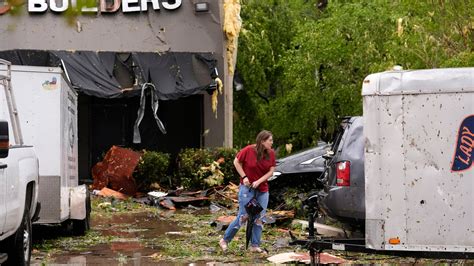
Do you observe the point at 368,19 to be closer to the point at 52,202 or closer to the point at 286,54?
the point at 286,54

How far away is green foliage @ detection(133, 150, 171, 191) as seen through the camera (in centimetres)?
2575

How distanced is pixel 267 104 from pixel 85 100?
14.1 m

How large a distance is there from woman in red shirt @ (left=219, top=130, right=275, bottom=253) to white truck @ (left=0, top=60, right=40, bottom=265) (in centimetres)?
268

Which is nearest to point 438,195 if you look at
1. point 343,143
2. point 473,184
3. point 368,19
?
point 473,184

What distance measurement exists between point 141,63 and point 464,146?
1867cm

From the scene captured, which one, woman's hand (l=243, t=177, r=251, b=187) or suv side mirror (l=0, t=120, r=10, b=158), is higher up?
suv side mirror (l=0, t=120, r=10, b=158)

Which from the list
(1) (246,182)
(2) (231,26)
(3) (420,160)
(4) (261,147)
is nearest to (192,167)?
(2) (231,26)

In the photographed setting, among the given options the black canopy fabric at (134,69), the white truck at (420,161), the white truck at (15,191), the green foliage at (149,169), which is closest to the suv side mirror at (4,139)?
the white truck at (15,191)

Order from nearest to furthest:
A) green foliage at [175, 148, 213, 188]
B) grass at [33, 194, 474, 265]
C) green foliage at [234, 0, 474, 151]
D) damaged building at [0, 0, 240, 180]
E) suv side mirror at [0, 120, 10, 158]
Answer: suv side mirror at [0, 120, 10, 158], grass at [33, 194, 474, 265], green foliage at [234, 0, 474, 151], green foliage at [175, 148, 213, 188], damaged building at [0, 0, 240, 180]

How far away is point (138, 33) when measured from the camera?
28219 mm

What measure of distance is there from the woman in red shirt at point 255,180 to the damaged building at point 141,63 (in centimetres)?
1263

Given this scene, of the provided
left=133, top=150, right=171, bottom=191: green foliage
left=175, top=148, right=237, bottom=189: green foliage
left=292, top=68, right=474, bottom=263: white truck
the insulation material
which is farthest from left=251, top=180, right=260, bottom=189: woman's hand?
the insulation material

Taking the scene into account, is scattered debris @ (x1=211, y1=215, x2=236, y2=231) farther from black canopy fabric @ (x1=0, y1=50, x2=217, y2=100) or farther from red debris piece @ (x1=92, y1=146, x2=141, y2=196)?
black canopy fabric @ (x1=0, y1=50, x2=217, y2=100)

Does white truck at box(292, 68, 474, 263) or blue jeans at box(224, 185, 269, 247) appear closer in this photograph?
white truck at box(292, 68, 474, 263)
